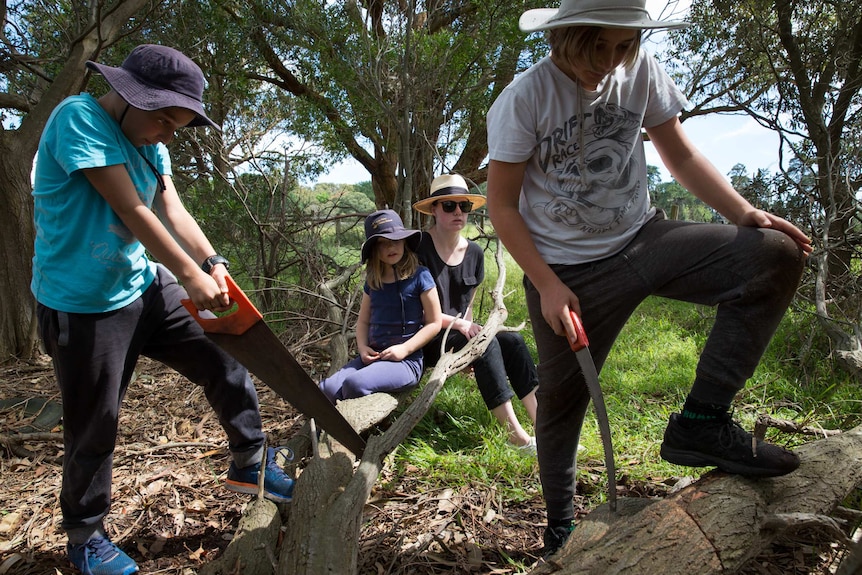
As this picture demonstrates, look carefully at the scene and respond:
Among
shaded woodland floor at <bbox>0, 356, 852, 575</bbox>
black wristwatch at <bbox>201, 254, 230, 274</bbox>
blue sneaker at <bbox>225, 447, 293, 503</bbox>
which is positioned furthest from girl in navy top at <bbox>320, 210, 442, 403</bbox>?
black wristwatch at <bbox>201, 254, 230, 274</bbox>

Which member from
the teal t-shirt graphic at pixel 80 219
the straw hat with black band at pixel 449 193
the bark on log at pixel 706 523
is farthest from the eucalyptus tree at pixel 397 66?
the bark on log at pixel 706 523

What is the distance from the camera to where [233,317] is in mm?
2406

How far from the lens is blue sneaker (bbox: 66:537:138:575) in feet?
7.67

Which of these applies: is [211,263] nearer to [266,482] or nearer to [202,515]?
[266,482]

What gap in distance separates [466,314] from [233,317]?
219 cm

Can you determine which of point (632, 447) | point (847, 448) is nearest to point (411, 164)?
point (632, 447)

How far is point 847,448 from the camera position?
2.22 m

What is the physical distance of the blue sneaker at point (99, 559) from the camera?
7.67ft

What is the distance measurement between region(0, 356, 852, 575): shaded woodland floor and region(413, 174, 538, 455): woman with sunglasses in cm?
66

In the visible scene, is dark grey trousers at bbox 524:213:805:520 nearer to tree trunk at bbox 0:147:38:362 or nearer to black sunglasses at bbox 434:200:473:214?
black sunglasses at bbox 434:200:473:214

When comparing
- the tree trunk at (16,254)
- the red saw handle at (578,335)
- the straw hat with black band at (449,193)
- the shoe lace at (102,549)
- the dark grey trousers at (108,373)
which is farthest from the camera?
the tree trunk at (16,254)

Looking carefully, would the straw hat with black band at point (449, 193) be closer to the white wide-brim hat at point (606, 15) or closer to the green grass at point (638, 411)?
the green grass at point (638, 411)

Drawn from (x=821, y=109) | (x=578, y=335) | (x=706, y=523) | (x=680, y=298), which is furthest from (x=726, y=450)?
(x=821, y=109)

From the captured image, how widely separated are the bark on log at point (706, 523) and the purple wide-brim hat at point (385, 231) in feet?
7.10
